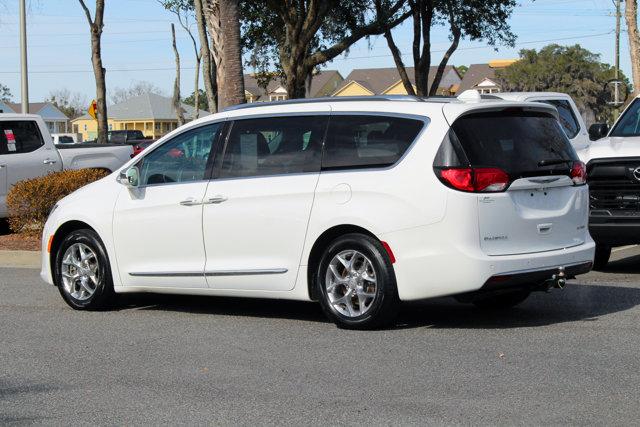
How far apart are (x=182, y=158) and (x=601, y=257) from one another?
561 centimetres

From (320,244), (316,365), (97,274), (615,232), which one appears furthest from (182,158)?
(615,232)

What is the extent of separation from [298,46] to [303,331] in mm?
20327

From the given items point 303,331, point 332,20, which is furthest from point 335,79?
point 303,331

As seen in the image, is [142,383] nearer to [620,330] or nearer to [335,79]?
[620,330]

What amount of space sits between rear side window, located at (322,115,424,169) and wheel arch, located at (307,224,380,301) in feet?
1.64

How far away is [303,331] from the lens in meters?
8.77

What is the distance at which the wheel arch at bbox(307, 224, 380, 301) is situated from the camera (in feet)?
28.0

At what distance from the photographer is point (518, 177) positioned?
8.30 meters

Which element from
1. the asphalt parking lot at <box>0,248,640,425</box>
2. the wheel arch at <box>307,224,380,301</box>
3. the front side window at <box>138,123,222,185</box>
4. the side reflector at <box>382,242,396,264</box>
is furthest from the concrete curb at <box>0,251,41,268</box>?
the side reflector at <box>382,242,396,264</box>

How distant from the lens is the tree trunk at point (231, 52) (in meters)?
17.6

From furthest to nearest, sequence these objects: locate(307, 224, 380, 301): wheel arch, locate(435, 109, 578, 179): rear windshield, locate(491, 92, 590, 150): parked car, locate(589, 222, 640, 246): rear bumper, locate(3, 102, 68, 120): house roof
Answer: locate(3, 102, 68, 120): house roof < locate(491, 92, 590, 150): parked car < locate(589, 222, 640, 246): rear bumper < locate(307, 224, 380, 301): wheel arch < locate(435, 109, 578, 179): rear windshield

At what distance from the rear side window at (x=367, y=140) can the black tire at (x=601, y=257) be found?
4893 millimetres

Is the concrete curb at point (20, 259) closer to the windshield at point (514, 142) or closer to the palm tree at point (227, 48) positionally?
the palm tree at point (227, 48)

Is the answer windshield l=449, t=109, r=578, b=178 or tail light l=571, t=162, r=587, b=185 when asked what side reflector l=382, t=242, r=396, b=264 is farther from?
tail light l=571, t=162, r=587, b=185
